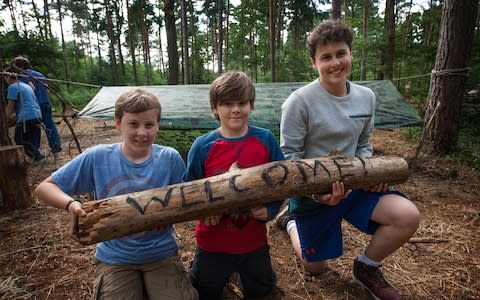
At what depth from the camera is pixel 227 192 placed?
155 cm

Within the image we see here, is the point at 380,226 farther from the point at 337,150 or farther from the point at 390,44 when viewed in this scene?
the point at 390,44

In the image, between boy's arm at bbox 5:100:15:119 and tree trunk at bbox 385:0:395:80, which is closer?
boy's arm at bbox 5:100:15:119

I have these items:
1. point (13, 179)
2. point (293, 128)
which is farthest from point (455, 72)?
point (13, 179)

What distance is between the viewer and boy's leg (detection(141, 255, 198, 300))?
167cm

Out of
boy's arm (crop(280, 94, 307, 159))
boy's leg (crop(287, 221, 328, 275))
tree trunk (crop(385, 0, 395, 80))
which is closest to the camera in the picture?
boy's arm (crop(280, 94, 307, 159))

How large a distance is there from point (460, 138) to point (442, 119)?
4.08 ft

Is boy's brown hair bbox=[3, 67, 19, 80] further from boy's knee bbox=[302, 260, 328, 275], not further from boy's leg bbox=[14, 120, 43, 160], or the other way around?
boy's knee bbox=[302, 260, 328, 275]

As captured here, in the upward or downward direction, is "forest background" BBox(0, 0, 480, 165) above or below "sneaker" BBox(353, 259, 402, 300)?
above

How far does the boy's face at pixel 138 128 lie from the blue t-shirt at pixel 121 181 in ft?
0.30

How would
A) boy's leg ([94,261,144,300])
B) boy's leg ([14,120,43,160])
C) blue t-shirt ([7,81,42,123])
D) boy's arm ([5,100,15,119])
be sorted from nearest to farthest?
boy's leg ([94,261,144,300]), boy's arm ([5,100,15,119]), blue t-shirt ([7,81,42,123]), boy's leg ([14,120,43,160])

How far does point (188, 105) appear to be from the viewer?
480 cm

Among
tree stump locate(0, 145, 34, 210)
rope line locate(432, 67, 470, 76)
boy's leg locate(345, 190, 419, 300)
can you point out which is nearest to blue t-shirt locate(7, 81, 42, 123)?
tree stump locate(0, 145, 34, 210)

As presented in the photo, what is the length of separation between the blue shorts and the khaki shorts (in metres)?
0.83

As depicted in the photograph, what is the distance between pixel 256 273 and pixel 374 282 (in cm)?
74
